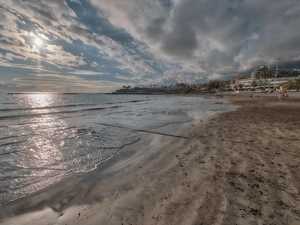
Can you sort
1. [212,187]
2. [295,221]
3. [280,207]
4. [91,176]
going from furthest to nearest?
[91,176]
[212,187]
[280,207]
[295,221]

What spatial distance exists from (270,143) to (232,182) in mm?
4150

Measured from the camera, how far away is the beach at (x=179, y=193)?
262 cm

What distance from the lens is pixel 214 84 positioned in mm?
154375

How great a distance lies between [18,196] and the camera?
342 cm

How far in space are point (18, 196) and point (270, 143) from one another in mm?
8807

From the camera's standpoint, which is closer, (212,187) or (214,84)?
(212,187)

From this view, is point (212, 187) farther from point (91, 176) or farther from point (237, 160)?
point (91, 176)

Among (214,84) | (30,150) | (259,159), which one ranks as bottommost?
(30,150)

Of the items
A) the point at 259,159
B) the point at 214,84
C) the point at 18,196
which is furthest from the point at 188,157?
the point at 214,84

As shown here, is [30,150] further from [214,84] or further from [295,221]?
[214,84]

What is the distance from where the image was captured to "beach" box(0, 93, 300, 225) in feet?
8.61

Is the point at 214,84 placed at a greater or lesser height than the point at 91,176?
greater

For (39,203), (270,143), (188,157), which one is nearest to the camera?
(39,203)

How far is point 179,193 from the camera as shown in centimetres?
330
